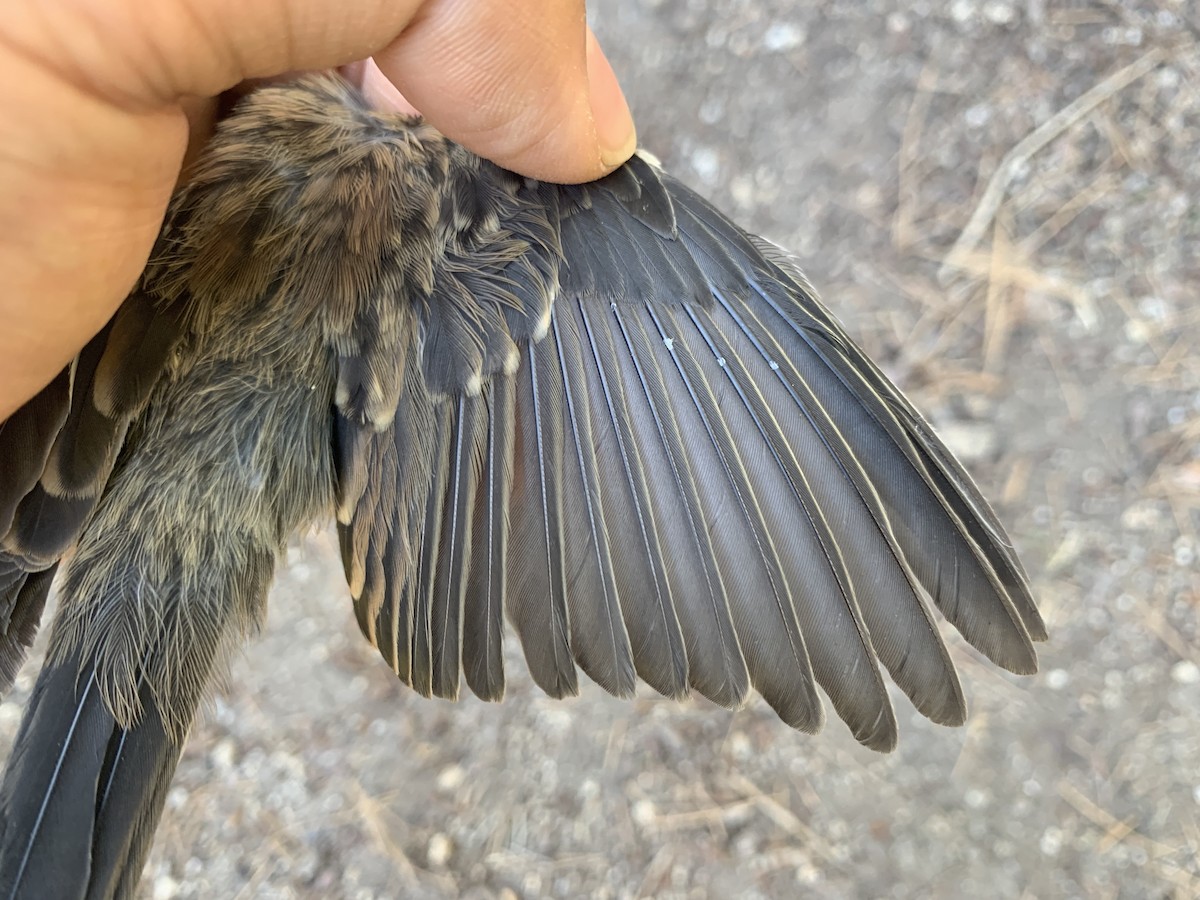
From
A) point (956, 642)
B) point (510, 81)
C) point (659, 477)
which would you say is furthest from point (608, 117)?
point (956, 642)

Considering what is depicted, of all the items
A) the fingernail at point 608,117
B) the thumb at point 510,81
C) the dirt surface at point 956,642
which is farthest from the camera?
the dirt surface at point 956,642

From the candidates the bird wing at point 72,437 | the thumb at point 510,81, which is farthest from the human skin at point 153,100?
the bird wing at point 72,437

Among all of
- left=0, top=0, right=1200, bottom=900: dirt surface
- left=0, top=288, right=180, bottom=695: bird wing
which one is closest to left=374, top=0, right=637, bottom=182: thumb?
left=0, top=288, right=180, bottom=695: bird wing

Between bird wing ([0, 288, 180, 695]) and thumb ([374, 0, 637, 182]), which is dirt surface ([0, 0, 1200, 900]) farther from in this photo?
thumb ([374, 0, 637, 182])

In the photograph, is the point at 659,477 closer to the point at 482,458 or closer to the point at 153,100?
the point at 482,458

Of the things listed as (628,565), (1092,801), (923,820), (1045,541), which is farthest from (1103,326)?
(628,565)

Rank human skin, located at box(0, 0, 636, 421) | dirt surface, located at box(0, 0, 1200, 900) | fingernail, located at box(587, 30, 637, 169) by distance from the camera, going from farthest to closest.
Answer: dirt surface, located at box(0, 0, 1200, 900), fingernail, located at box(587, 30, 637, 169), human skin, located at box(0, 0, 636, 421)

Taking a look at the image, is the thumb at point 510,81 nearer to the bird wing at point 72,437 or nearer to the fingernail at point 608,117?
the fingernail at point 608,117
